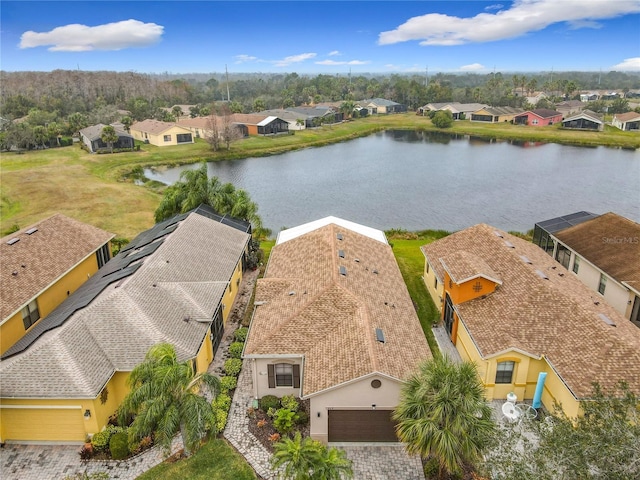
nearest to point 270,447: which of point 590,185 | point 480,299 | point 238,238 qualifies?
point 480,299

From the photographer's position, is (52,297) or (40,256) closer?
(52,297)

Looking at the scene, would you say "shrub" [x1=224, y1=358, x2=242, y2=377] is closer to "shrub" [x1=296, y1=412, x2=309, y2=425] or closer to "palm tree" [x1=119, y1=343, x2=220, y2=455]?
"shrub" [x1=296, y1=412, x2=309, y2=425]

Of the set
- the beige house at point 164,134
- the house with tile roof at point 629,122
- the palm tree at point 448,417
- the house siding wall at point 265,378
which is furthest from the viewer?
the house with tile roof at point 629,122

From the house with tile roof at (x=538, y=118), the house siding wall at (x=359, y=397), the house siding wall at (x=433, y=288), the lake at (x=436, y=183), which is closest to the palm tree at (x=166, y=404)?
the house siding wall at (x=359, y=397)

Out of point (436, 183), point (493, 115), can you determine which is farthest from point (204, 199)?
point (493, 115)

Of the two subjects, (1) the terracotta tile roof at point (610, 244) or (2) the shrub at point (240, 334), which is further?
(1) the terracotta tile roof at point (610, 244)

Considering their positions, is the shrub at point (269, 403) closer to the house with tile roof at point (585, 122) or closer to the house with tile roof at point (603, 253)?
the house with tile roof at point (603, 253)

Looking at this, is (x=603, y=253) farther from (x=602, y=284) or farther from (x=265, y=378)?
(x=265, y=378)
